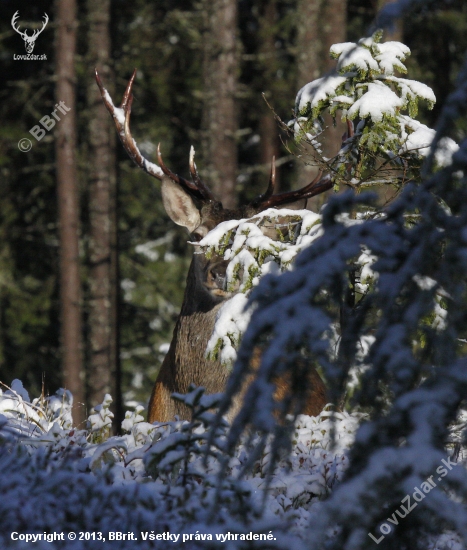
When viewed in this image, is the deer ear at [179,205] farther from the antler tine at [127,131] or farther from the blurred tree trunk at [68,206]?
the blurred tree trunk at [68,206]

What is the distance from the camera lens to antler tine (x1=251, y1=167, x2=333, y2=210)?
267 inches

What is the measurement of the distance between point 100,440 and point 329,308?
2557 millimetres

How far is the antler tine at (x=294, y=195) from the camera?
6.78 m

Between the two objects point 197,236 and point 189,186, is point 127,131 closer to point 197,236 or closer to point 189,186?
point 189,186

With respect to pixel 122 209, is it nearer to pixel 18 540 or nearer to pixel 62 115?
pixel 62 115

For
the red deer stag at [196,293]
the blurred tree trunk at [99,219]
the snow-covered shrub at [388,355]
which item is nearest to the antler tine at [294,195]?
the red deer stag at [196,293]

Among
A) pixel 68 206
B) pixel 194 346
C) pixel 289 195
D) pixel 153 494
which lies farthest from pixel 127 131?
pixel 68 206

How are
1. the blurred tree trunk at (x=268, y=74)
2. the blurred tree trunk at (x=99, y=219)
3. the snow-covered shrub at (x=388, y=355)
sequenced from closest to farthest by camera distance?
the snow-covered shrub at (x=388, y=355), the blurred tree trunk at (x=99, y=219), the blurred tree trunk at (x=268, y=74)

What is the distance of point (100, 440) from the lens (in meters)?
4.79

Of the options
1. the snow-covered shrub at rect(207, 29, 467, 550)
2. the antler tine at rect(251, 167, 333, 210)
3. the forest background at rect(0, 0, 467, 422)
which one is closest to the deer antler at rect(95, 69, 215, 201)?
the antler tine at rect(251, 167, 333, 210)

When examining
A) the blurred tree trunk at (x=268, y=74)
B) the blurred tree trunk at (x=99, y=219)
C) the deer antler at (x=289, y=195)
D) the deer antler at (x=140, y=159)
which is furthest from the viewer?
the blurred tree trunk at (x=268, y=74)

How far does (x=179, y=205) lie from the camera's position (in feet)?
23.1

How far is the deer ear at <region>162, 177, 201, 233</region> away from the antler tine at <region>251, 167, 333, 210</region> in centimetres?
54

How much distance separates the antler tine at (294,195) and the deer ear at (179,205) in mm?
536
